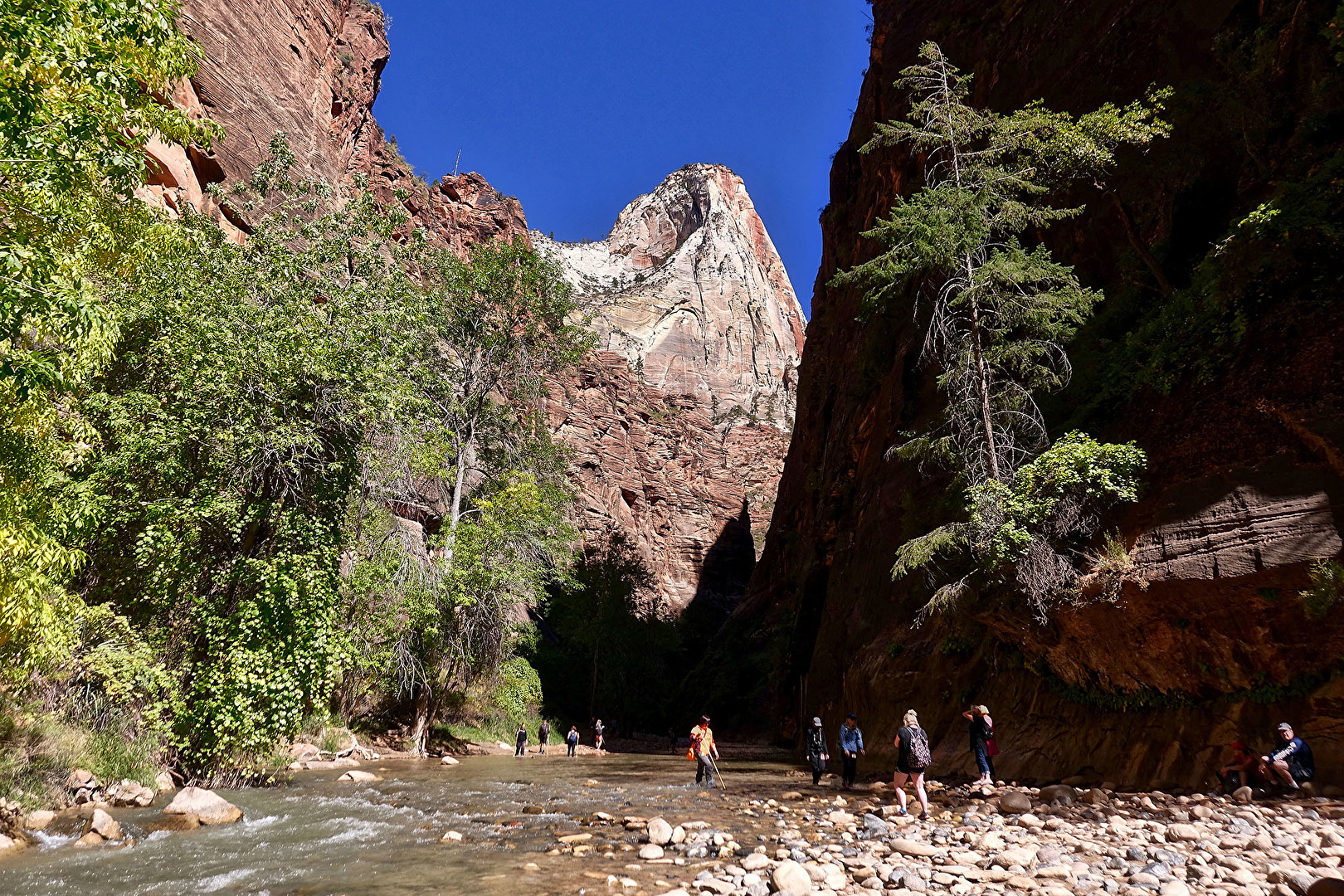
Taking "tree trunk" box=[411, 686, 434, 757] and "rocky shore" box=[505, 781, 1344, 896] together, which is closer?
"rocky shore" box=[505, 781, 1344, 896]

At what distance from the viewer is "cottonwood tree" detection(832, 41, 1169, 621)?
46.7 feet

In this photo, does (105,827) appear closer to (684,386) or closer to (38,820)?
(38,820)

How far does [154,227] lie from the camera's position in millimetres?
12773

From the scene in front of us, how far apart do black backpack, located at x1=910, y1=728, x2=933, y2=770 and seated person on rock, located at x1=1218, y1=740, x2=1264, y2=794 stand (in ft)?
12.3

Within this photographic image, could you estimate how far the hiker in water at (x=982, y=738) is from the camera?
11.8m

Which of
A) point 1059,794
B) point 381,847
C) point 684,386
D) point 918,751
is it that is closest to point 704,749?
point 918,751

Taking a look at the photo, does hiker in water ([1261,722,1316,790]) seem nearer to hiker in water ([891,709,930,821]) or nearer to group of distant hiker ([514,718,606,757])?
hiker in water ([891,709,930,821])

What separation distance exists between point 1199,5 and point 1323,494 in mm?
14633

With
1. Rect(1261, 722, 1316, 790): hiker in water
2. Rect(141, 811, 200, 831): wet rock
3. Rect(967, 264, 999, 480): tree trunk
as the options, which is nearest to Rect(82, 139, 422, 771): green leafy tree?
Rect(141, 811, 200, 831): wet rock

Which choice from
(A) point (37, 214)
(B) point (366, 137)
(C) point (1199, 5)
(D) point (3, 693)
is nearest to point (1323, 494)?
(C) point (1199, 5)

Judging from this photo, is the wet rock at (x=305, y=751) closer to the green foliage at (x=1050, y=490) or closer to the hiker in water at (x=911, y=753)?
the hiker in water at (x=911, y=753)

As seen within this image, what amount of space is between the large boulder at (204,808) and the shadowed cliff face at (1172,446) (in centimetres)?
1309

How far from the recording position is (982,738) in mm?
11984

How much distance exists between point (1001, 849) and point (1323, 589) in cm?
553
